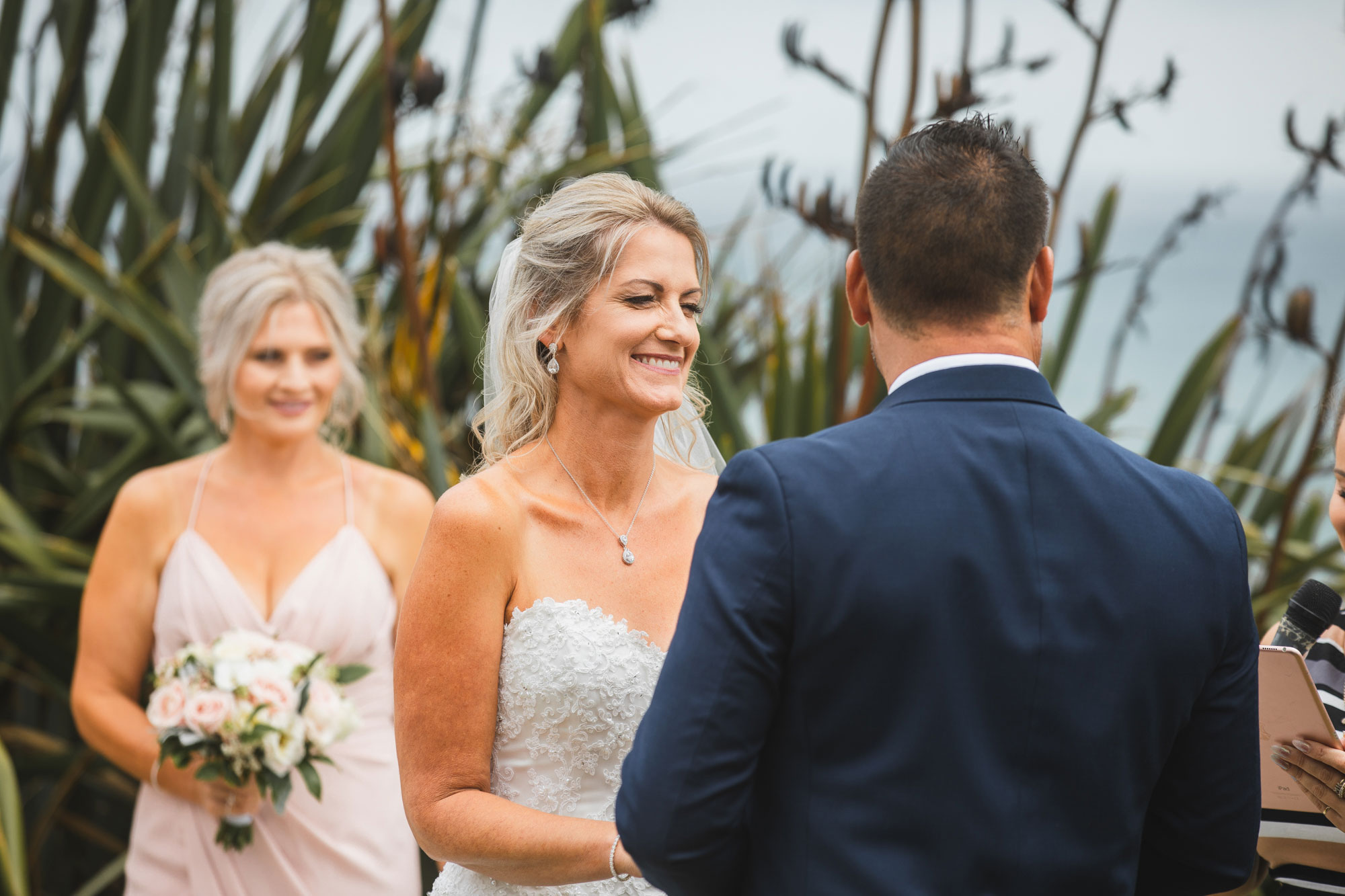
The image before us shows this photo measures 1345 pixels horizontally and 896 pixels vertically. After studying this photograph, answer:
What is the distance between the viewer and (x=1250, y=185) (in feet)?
16.2

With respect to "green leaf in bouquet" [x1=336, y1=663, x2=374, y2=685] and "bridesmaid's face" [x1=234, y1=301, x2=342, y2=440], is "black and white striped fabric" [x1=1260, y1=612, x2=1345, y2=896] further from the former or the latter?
"bridesmaid's face" [x1=234, y1=301, x2=342, y2=440]

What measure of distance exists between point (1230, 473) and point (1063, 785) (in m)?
3.33

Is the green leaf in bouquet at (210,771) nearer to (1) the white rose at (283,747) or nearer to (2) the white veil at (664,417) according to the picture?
(1) the white rose at (283,747)

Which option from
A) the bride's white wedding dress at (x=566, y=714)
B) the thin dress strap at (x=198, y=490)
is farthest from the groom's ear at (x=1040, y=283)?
the thin dress strap at (x=198, y=490)

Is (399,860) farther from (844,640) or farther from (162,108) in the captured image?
(162,108)

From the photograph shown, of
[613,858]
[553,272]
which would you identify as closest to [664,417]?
[553,272]

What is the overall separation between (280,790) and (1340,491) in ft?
7.36

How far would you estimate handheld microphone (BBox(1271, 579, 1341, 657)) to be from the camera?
179 cm

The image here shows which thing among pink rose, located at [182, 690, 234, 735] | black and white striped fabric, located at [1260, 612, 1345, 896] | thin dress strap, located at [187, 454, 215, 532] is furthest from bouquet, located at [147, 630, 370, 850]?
black and white striped fabric, located at [1260, 612, 1345, 896]

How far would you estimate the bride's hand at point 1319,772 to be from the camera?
5.25ft

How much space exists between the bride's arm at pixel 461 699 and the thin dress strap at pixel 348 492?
1.33 meters

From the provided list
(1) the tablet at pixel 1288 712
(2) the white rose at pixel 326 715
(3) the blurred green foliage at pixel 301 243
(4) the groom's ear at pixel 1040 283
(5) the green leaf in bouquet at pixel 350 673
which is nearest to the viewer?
(4) the groom's ear at pixel 1040 283

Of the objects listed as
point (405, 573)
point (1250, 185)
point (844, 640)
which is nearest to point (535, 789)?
point (844, 640)

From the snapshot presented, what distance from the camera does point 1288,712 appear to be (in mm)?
1615
